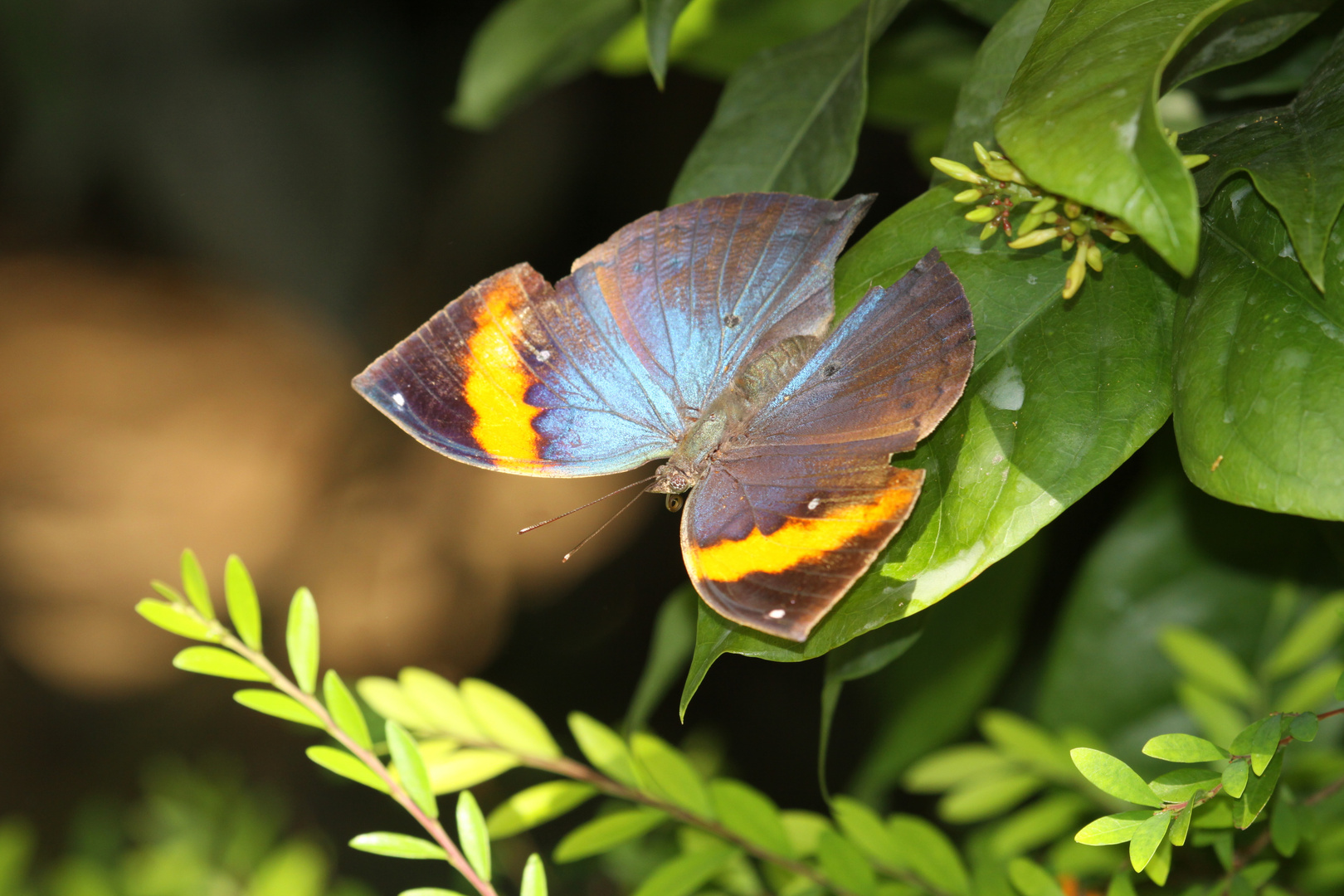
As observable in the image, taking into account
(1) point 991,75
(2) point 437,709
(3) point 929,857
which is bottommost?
(3) point 929,857

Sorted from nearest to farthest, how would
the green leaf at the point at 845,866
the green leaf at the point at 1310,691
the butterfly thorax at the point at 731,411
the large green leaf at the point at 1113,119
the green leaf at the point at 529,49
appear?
1. the large green leaf at the point at 1113,119
2. the green leaf at the point at 845,866
3. the green leaf at the point at 1310,691
4. the butterfly thorax at the point at 731,411
5. the green leaf at the point at 529,49

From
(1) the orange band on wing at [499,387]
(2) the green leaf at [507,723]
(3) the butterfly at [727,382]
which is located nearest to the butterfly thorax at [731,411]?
(3) the butterfly at [727,382]

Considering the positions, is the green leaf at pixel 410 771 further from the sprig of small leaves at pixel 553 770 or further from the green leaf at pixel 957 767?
the green leaf at pixel 957 767

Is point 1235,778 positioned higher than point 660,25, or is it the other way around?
point 660,25

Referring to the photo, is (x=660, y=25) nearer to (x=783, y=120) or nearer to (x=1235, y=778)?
(x=783, y=120)

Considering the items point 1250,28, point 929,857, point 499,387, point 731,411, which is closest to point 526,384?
point 499,387

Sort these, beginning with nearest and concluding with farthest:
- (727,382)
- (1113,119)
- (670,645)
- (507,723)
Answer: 1. (1113,119)
2. (507,723)
3. (670,645)
4. (727,382)

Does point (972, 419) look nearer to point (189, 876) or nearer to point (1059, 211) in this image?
point (1059, 211)

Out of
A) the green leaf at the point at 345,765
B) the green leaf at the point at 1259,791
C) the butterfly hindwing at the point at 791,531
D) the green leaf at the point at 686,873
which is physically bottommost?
the green leaf at the point at 686,873
